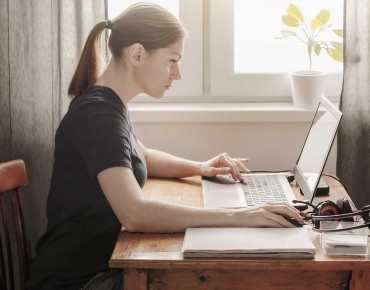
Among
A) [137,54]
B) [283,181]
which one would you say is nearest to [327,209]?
[283,181]

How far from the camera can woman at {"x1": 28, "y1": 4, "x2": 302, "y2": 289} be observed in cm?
167

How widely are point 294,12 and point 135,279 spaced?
1313mm

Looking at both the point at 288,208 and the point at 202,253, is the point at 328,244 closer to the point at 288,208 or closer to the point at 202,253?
the point at 288,208

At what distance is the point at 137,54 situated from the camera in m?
1.87

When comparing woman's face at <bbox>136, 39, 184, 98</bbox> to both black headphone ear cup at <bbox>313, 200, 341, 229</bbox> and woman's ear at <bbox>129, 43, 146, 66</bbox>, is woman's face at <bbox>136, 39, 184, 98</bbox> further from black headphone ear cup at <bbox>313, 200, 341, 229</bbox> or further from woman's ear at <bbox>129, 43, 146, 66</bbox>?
black headphone ear cup at <bbox>313, 200, 341, 229</bbox>

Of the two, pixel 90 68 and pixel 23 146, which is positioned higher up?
pixel 90 68

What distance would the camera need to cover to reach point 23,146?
2340 mm

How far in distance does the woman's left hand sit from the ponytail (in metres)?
0.46

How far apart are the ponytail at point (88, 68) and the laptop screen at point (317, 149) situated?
26.8 inches

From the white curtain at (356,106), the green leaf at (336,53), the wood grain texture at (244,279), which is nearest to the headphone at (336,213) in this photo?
the wood grain texture at (244,279)

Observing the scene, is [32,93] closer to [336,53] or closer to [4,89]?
[4,89]

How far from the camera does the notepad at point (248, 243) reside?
1526mm

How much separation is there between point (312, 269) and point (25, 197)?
119cm

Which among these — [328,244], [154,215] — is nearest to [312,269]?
[328,244]
